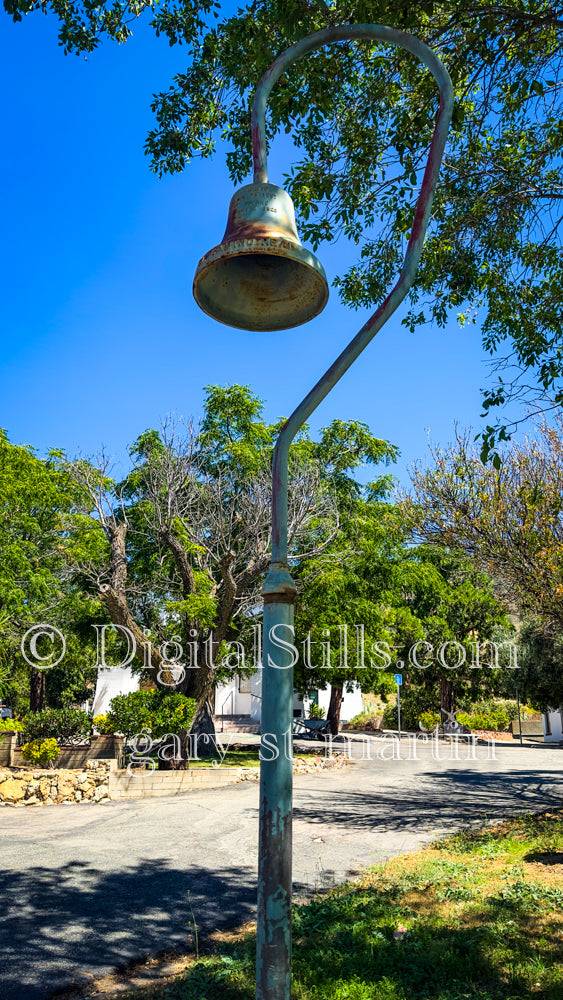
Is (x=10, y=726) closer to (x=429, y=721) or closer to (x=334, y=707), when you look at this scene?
(x=334, y=707)

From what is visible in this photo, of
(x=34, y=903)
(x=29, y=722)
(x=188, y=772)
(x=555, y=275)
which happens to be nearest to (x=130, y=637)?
(x=188, y=772)

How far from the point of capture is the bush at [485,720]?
41.5 meters

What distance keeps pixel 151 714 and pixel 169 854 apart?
7.82m

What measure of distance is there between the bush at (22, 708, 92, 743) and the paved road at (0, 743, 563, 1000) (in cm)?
738

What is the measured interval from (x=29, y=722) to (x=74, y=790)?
6.91m

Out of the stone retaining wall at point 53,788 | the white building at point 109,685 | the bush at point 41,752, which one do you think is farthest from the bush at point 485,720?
the stone retaining wall at point 53,788

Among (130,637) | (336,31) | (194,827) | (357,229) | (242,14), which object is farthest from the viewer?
(130,637)

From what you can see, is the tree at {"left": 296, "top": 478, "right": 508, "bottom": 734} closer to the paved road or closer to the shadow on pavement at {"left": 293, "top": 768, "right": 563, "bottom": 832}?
the shadow on pavement at {"left": 293, "top": 768, "right": 563, "bottom": 832}

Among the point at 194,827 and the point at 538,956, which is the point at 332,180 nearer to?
the point at 538,956

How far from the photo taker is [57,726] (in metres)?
21.8

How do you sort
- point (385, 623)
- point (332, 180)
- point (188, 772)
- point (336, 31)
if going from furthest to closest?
point (385, 623), point (188, 772), point (332, 180), point (336, 31)

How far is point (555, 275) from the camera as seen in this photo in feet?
27.8

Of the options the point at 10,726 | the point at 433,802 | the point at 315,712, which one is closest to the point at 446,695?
the point at 315,712

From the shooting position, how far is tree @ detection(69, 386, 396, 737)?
18.3 metres
